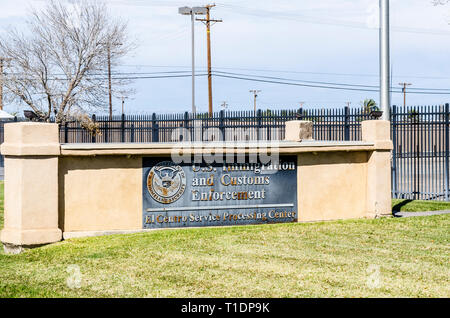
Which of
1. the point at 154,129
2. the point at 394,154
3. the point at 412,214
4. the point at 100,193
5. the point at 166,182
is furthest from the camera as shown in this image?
the point at 154,129

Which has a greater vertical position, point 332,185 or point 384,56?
point 384,56

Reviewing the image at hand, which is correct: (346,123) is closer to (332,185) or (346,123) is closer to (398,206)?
(398,206)

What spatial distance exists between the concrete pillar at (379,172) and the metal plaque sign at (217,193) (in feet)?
5.49

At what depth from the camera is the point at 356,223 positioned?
Result: 1142 centimetres

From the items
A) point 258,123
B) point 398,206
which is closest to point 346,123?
point 258,123

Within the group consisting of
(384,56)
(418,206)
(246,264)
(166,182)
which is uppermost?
(384,56)

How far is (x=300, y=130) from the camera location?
47.2 feet

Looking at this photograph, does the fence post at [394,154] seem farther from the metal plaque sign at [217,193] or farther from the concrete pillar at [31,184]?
the concrete pillar at [31,184]

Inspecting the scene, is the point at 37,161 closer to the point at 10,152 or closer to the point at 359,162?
the point at 10,152

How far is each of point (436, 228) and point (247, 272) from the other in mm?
4949

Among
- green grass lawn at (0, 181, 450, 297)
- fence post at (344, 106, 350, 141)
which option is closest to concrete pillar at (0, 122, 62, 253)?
green grass lawn at (0, 181, 450, 297)

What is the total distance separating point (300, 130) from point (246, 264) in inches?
268

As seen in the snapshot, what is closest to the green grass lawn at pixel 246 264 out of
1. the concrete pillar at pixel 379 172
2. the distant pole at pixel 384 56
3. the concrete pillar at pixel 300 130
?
the concrete pillar at pixel 379 172
